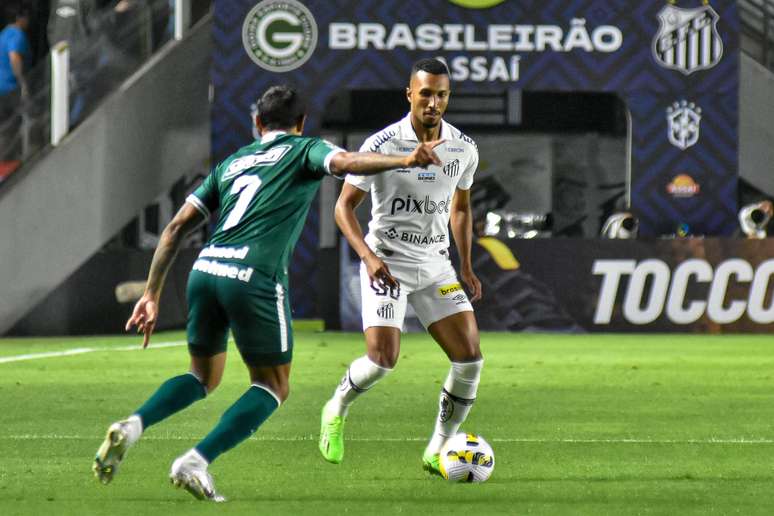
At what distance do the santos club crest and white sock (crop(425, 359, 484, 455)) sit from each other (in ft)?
50.2

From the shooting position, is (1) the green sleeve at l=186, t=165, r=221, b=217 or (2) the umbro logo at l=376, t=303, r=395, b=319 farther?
(2) the umbro logo at l=376, t=303, r=395, b=319

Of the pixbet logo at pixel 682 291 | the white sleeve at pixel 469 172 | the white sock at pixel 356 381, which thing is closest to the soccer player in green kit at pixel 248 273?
the white sock at pixel 356 381

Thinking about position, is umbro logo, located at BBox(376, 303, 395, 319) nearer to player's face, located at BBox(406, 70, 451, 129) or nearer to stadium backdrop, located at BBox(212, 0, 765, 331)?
player's face, located at BBox(406, 70, 451, 129)

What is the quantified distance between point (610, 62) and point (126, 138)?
6922 millimetres

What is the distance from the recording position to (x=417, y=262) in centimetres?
873

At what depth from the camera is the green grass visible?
7.39 m

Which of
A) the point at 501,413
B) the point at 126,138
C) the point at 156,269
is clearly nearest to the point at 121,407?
the point at 501,413

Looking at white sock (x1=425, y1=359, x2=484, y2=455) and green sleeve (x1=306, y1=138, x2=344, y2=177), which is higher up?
green sleeve (x1=306, y1=138, x2=344, y2=177)

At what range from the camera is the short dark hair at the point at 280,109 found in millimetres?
7285

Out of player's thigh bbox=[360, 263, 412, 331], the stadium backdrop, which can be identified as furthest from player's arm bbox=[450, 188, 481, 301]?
the stadium backdrop

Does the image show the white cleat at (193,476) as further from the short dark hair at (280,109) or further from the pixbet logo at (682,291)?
the pixbet logo at (682,291)

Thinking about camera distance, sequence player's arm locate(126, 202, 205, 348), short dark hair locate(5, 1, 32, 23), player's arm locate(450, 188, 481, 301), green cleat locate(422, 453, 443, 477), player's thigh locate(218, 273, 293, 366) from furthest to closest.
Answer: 1. short dark hair locate(5, 1, 32, 23)
2. player's arm locate(450, 188, 481, 301)
3. green cleat locate(422, 453, 443, 477)
4. player's arm locate(126, 202, 205, 348)
5. player's thigh locate(218, 273, 293, 366)

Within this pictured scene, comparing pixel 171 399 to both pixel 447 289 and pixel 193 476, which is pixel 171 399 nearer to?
pixel 193 476

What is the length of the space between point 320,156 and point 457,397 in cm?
204
